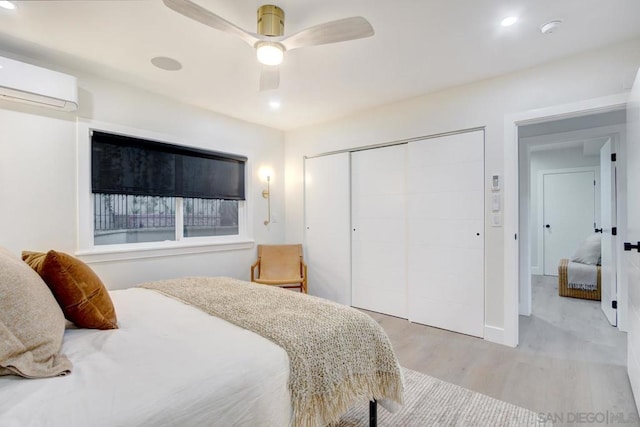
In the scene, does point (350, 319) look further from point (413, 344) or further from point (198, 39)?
point (198, 39)

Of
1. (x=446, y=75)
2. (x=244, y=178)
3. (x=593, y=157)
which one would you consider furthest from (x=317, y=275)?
(x=593, y=157)

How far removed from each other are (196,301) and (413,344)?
6.43ft

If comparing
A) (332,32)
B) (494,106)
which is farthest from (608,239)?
(332,32)

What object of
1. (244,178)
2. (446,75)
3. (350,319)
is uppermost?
(446,75)

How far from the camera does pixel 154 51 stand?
92.1 inches

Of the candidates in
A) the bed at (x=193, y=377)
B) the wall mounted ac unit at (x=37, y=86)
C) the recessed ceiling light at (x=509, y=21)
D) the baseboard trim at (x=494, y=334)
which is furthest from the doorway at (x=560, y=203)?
the wall mounted ac unit at (x=37, y=86)

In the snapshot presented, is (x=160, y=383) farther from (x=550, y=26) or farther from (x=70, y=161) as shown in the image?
(x=550, y=26)

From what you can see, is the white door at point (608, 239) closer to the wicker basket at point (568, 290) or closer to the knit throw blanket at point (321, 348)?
the wicker basket at point (568, 290)

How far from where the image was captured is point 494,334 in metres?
2.80

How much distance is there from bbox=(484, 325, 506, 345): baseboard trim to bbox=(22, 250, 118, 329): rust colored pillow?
2.92 metres

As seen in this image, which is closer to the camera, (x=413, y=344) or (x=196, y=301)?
(x=196, y=301)

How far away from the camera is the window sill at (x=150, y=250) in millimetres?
2730

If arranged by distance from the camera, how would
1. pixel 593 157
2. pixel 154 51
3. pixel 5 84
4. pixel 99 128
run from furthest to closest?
pixel 593 157
pixel 99 128
pixel 154 51
pixel 5 84

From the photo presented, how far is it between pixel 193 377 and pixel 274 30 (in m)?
1.87
